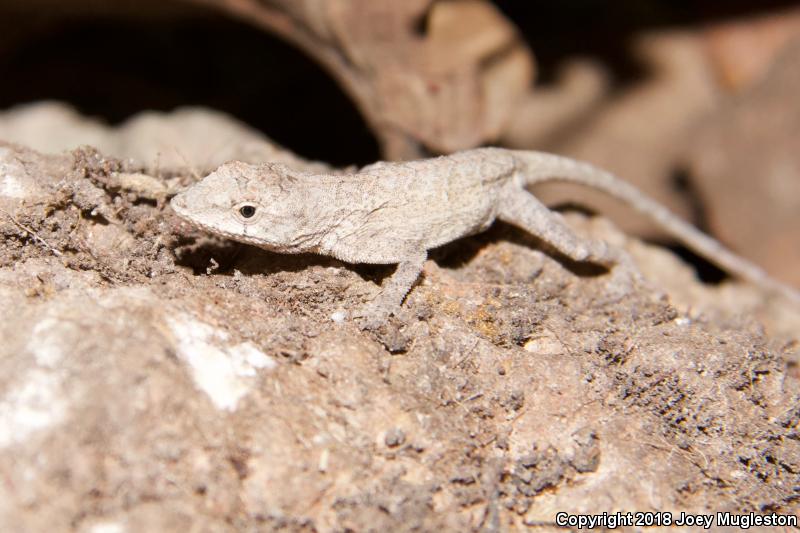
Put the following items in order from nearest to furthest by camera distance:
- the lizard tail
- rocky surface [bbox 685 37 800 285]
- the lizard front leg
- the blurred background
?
the lizard front leg < the lizard tail < the blurred background < rocky surface [bbox 685 37 800 285]

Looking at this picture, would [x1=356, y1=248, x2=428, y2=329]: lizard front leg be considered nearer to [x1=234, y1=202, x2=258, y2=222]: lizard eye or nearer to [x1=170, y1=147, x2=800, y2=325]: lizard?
[x1=170, y1=147, x2=800, y2=325]: lizard

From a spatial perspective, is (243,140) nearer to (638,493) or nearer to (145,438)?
(145,438)

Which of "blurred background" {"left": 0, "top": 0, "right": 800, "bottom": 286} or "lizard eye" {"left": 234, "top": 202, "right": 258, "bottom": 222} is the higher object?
"blurred background" {"left": 0, "top": 0, "right": 800, "bottom": 286}

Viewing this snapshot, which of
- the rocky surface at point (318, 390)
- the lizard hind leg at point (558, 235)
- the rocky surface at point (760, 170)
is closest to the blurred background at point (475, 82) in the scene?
the rocky surface at point (760, 170)

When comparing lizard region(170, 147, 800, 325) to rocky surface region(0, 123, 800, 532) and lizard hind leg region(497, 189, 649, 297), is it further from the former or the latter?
rocky surface region(0, 123, 800, 532)

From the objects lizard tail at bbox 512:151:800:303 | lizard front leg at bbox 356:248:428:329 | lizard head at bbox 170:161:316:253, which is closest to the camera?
lizard front leg at bbox 356:248:428:329

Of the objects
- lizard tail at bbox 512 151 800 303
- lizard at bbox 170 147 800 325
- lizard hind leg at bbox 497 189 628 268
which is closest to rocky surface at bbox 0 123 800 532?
lizard at bbox 170 147 800 325

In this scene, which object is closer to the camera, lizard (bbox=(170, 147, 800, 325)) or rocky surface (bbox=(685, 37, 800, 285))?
lizard (bbox=(170, 147, 800, 325))

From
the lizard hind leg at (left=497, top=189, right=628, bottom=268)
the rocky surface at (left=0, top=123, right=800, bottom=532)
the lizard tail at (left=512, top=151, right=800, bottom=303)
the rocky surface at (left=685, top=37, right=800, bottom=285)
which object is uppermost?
the rocky surface at (left=685, top=37, right=800, bottom=285)
